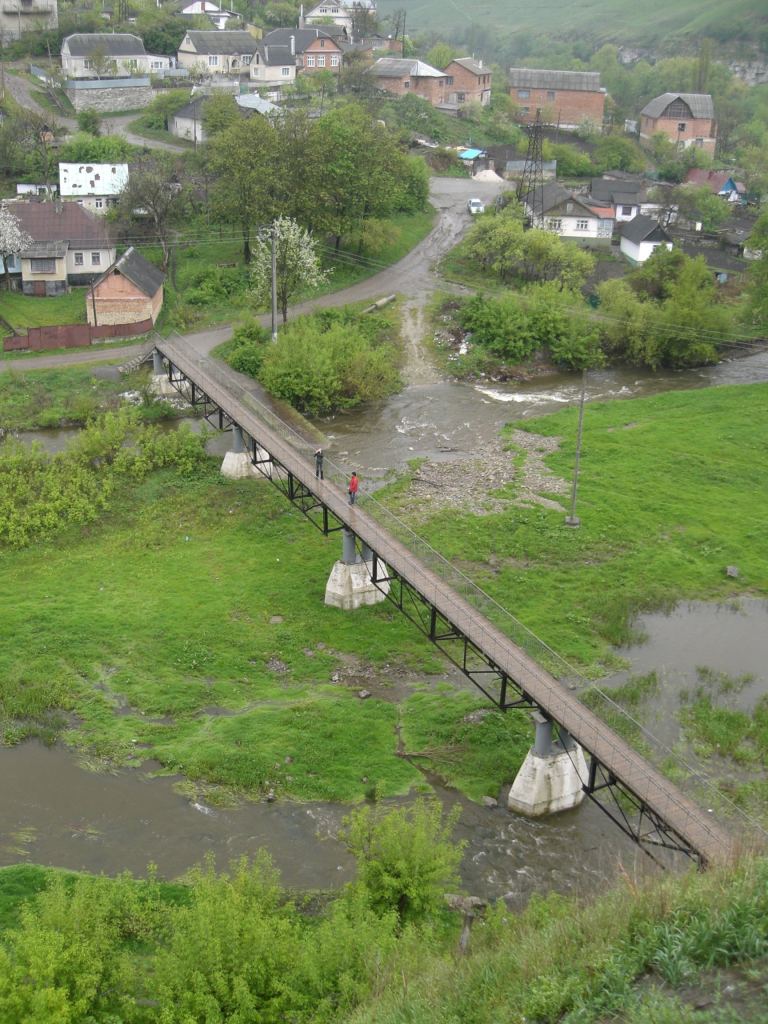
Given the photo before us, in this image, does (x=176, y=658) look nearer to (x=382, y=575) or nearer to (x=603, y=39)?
(x=382, y=575)

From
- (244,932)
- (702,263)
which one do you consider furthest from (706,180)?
(244,932)

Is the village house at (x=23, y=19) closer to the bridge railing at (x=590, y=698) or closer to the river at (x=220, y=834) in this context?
the bridge railing at (x=590, y=698)

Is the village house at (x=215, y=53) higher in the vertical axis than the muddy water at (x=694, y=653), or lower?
higher

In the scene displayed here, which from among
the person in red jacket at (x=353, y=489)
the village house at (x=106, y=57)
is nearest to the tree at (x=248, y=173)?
the village house at (x=106, y=57)

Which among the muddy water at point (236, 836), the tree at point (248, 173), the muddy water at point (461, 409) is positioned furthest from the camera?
the tree at point (248, 173)

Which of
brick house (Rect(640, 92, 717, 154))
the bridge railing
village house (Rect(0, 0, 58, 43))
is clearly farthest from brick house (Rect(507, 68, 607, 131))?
the bridge railing

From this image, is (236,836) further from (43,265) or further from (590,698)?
(43,265)
